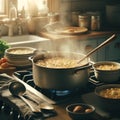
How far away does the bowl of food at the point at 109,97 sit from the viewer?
147cm

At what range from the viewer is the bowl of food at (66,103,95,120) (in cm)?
140

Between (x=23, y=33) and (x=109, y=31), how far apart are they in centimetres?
103

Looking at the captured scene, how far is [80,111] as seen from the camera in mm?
1454

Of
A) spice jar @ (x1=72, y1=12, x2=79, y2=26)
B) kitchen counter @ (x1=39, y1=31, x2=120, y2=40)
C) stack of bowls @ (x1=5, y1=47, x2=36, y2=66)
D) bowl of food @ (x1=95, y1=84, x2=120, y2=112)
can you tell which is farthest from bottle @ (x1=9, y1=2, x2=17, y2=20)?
bowl of food @ (x1=95, y1=84, x2=120, y2=112)

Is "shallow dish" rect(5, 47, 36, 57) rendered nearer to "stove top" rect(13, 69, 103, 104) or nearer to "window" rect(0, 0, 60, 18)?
"stove top" rect(13, 69, 103, 104)

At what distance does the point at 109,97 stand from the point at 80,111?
0.17m

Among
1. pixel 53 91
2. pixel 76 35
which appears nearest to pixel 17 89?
pixel 53 91

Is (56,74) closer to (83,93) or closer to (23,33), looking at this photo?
(83,93)

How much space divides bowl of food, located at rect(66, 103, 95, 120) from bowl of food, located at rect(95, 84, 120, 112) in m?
0.06

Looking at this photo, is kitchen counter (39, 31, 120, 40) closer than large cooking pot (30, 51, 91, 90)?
No

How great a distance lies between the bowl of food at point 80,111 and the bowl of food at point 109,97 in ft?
0.19

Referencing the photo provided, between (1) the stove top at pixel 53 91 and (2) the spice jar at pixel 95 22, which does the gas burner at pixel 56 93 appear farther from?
(2) the spice jar at pixel 95 22

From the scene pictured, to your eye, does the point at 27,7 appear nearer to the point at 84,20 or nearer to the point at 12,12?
the point at 12,12

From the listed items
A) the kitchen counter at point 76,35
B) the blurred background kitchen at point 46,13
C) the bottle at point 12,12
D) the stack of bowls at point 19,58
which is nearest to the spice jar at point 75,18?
the blurred background kitchen at point 46,13
